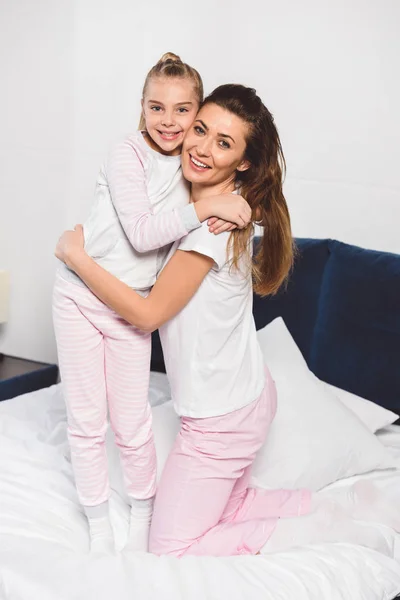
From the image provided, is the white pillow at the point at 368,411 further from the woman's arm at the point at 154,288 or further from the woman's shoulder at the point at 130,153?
the woman's shoulder at the point at 130,153

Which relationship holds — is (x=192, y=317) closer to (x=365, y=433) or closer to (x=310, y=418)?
(x=310, y=418)

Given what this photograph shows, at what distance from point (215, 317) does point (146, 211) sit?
282mm

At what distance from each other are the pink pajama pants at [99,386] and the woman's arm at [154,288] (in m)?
0.07

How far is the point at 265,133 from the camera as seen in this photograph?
5.44ft

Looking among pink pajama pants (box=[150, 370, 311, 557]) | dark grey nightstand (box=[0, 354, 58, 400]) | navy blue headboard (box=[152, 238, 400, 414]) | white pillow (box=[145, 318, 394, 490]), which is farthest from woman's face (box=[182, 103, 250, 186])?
dark grey nightstand (box=[0, 354, 58, 400])

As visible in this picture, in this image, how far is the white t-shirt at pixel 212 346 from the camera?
1.68 m

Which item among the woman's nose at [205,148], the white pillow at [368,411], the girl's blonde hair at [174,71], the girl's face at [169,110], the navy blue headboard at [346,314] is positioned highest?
the girl's blonde hair at [174,71]

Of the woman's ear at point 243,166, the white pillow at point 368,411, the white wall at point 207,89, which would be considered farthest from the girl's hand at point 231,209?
the white wall at point 207,89

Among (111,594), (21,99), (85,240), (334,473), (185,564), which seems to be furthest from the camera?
(21,99)

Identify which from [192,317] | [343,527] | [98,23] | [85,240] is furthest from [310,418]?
[98,23]

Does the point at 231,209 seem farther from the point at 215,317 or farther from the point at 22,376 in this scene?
the point at 22,376

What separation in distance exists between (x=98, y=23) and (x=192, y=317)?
178 centimetres

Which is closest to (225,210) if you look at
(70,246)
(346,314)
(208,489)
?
(70,246)

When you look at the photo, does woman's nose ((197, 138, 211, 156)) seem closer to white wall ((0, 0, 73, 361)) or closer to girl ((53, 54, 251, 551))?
girl ((53, 54, 251, 551))
